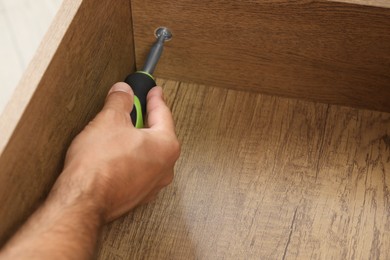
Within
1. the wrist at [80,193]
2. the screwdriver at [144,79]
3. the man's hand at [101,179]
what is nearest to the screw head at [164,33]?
the screwdriver at [144,79]

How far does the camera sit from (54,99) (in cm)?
64

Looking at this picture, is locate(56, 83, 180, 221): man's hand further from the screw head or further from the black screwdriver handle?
the screw head

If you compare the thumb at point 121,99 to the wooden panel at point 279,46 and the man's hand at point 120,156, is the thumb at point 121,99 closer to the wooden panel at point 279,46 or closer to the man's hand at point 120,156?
the man's hand at point 120,156

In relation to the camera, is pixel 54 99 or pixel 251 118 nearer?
pixel 54 99

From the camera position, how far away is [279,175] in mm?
812

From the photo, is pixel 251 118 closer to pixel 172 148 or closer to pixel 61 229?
pixel 172 148

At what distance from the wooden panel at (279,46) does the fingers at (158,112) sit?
105 mm

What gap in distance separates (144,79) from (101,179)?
0.16 metres

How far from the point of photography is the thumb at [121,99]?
71 cm

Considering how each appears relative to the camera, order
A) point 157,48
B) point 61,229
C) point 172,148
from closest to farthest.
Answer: point 61,229, point 172,148, point 157,48

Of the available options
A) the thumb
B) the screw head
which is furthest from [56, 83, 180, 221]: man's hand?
the screw head

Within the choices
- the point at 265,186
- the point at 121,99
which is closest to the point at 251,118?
the point at 265,186

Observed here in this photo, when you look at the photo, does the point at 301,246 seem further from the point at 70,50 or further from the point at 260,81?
the point at 70,50

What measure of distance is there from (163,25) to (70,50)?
19 cm
